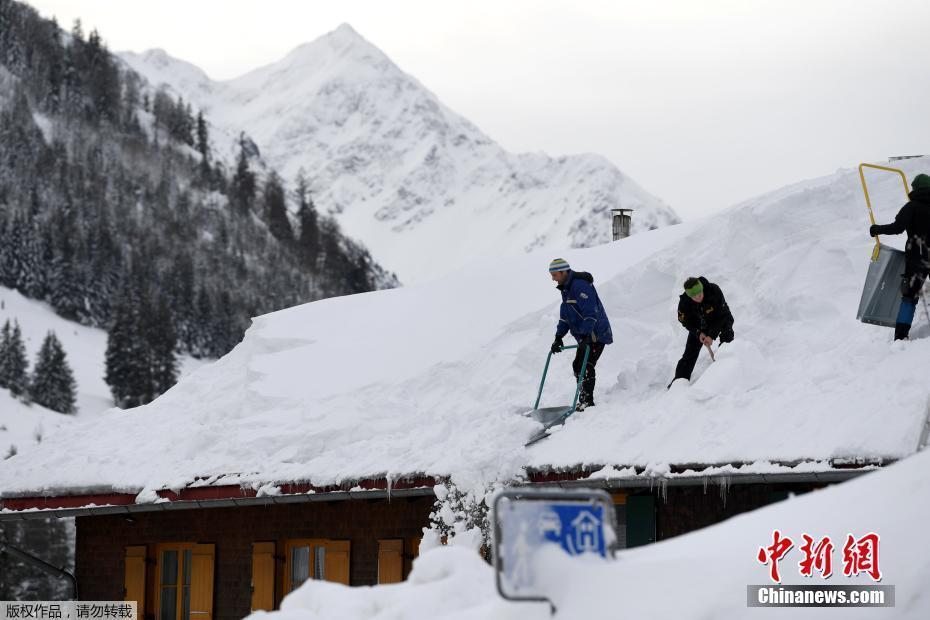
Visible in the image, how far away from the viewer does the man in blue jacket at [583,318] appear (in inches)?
432

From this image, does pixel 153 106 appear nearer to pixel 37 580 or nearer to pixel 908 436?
pixel 37 580

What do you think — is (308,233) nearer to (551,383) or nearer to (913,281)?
(551,383)

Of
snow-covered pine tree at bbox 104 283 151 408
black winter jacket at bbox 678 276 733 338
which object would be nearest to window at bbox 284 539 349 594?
black winter jacket at bbox 678 276 733 338

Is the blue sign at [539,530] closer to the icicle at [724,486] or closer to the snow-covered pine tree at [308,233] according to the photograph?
the icicle at [724,486]

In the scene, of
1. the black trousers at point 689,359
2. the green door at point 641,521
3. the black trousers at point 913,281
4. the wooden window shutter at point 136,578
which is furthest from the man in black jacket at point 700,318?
the wooden window shutter at point 136,578

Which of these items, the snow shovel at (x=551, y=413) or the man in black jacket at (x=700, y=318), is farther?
the snow shovel at (x=551, y=413)

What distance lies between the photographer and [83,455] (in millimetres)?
13922

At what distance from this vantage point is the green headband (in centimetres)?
1048

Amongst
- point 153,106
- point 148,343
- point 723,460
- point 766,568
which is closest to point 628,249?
point 723,460

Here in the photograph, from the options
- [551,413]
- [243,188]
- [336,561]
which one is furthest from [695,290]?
[243,188]

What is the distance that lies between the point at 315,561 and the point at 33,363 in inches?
2683

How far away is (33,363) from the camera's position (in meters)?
76.3

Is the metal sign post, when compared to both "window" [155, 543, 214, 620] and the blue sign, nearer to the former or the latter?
the blue sign

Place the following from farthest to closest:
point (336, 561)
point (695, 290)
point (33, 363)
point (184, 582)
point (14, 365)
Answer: point (33, 363) → point (14, 365) → point (184, 582) → point (336, 561) → point (695, 290)
